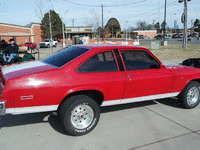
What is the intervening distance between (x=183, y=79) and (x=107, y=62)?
78.7 inches

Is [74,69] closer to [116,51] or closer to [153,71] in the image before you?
[116,51]

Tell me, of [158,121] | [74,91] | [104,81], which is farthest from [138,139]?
[74,91]

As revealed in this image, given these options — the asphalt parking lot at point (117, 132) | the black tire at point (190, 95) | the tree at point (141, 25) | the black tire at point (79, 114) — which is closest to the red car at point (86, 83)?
the black tire at point (79, 114)

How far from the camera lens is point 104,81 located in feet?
11.7

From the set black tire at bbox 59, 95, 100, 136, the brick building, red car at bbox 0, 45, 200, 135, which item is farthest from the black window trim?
the brick building

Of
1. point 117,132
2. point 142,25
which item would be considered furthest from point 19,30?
point 142,25

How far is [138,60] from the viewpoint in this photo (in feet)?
13.9

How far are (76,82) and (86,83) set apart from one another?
186 millimetres

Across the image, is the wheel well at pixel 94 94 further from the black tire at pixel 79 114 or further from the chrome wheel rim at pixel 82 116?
the chrome wheel rim at pixel 82 116

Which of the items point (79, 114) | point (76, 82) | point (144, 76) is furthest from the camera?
point (144, 76)

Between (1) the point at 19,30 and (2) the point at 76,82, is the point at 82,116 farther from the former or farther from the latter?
(1) the point at 19,30

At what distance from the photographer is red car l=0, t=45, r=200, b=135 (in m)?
3.03

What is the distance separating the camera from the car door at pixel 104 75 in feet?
11.2

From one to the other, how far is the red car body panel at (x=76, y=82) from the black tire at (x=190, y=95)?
331 mm
